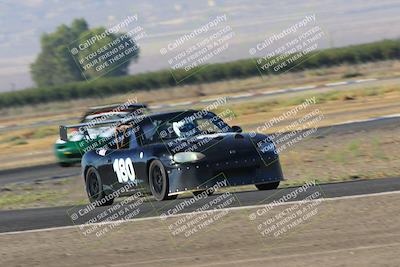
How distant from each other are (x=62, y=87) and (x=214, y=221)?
79192 millimetres

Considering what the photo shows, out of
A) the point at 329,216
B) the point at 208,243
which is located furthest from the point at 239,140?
the point at 208,243

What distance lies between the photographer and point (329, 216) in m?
11.1

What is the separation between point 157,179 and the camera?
46.7 feet

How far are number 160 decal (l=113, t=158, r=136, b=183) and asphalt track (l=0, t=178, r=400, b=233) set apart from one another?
0.59 metres

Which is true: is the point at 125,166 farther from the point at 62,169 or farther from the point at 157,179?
the point at 62,169

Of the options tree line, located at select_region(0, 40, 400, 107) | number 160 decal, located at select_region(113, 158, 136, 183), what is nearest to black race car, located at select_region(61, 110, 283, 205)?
number 160 decal, located at select_region(113, 158, 136, 183)

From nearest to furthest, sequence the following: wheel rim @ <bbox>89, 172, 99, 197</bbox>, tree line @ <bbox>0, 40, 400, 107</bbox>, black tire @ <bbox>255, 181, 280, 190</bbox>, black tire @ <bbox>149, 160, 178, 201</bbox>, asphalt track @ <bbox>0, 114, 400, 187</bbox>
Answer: black tire @ <bbox>149, 160, 178, 201</bbox>
black tire @ <bbox>255, 181, 280, 190</bbox>
wheel rim @ <bbox>89, 172, 99, 197</bbox>
asphalt track @ <bbox>0, 114, 400, 187</bbox>
tree line @ <bbox>0, 40, 400, 107</bbox>

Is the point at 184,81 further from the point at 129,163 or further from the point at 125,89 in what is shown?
the point at 129,163

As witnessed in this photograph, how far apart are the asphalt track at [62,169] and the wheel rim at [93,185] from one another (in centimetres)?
674

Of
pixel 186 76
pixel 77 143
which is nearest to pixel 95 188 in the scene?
pixel 77 143

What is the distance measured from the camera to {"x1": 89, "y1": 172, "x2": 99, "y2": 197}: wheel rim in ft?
51.8

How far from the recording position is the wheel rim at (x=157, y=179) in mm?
14114

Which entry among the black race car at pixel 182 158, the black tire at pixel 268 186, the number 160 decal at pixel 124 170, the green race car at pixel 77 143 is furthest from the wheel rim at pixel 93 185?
the green race car at pixel 77 143

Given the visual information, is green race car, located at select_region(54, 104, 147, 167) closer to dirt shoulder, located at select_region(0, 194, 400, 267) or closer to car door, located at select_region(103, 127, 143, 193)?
car door, located at select_region(103, 127, 143, 193)
